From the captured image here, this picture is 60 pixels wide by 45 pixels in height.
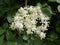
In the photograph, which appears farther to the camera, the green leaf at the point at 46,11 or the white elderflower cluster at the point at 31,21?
the green leaf at the point at 46,11

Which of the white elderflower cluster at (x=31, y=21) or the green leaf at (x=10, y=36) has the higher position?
the white elderflower cluster at (x=31, y=21)

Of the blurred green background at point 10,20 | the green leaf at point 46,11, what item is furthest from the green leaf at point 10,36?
the green leaf at point 46,11

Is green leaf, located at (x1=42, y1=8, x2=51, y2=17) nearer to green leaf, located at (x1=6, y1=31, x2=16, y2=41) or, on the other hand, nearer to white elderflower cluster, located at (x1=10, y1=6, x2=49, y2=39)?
white elderflower cluster, located at (x1=10, y1=6, x2=49, y2=39)

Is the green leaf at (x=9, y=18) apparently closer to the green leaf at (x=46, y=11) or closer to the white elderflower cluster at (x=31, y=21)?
the white elderflower cluster at (x=31, y=21)

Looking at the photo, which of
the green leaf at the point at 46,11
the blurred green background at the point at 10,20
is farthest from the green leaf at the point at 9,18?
the green leaf at the point at 46,11

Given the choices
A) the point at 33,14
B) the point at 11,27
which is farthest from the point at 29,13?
the point at 11,27
